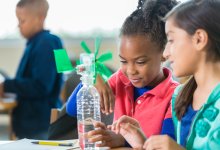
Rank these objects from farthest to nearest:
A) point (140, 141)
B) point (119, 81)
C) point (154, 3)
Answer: point (119, 81) → point (154, 3) → point (140, 141)

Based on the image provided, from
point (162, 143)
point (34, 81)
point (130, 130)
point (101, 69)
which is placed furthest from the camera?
point (34, 81)

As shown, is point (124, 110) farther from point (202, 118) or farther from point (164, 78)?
point (202, 118)

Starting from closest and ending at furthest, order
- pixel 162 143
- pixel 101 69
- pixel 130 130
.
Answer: pixel 162 143, pixel 130 130, pixel 101 69

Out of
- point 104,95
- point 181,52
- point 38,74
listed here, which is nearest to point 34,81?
point 38,74

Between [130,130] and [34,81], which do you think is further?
[34,81]

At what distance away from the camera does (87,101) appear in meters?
1.73

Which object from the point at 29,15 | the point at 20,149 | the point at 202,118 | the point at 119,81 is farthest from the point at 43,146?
the point at 29,15

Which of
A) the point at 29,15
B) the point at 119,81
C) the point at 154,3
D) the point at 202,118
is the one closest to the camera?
the point at 202,118

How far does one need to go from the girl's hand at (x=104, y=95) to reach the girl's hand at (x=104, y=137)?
163 millimetres

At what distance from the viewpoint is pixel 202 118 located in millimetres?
1404

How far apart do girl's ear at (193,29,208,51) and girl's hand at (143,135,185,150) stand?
0.28 metres

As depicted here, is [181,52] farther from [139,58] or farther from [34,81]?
[34,81]

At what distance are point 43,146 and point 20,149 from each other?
0.29 ft

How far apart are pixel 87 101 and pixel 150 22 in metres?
0.37
